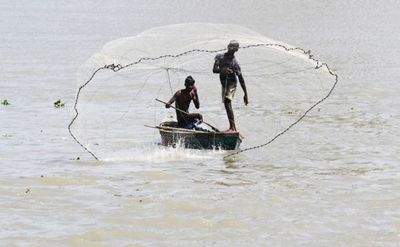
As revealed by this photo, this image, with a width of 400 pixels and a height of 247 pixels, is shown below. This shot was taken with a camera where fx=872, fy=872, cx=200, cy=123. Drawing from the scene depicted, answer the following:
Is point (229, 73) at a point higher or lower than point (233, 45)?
lower

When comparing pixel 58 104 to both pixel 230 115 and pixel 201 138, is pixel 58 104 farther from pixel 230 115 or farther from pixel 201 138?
pixel 201 138

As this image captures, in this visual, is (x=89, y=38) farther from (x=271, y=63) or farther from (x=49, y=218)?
(x=49, y=218)

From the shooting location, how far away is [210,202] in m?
12.5

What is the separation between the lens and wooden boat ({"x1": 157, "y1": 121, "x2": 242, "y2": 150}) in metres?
15.2

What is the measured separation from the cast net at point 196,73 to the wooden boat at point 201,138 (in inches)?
26.5

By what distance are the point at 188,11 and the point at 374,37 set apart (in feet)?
90.0

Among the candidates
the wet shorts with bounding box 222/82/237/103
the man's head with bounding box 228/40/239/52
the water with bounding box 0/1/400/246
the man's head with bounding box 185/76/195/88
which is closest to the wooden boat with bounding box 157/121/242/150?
the water with bounding box 0/1/400/246

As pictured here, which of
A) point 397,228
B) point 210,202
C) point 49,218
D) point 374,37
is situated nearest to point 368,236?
point 397,228

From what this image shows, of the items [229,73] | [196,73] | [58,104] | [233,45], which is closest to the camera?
[233,45]

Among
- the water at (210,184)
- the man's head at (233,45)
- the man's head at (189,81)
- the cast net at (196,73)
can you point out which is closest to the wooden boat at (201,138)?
the water at (210,184)

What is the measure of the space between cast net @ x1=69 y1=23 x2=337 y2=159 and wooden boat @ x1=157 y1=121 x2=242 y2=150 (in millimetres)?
672

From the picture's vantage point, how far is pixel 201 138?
50.1 feet

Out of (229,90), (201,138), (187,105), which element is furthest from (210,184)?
(229,90)

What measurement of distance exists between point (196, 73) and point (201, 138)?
2.81 m
